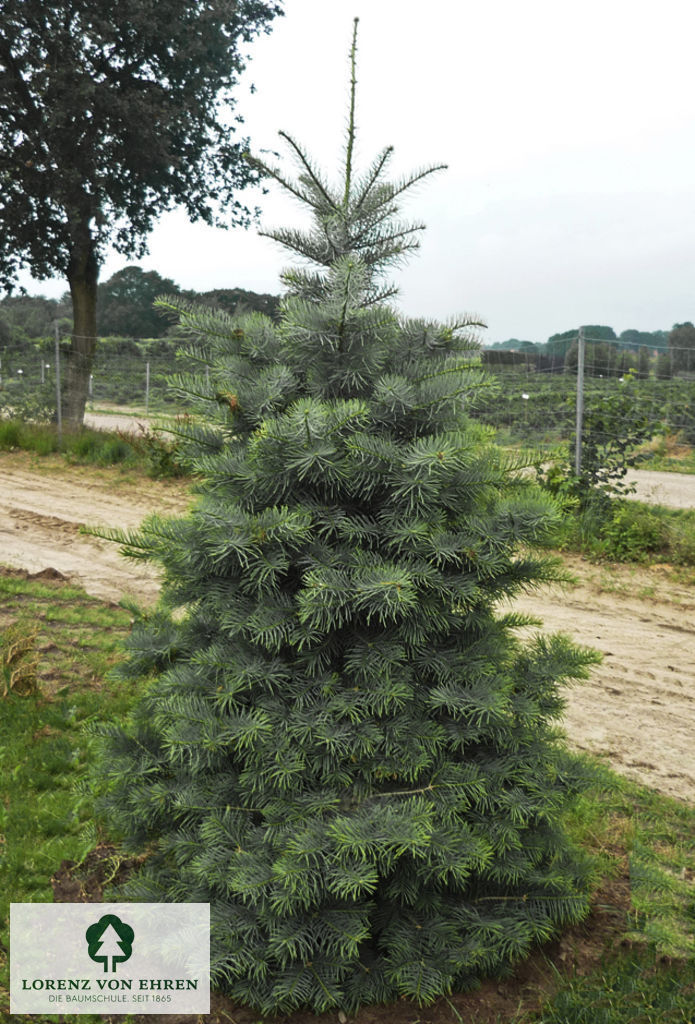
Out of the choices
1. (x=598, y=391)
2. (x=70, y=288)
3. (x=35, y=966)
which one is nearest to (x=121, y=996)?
(x=35, y=966)

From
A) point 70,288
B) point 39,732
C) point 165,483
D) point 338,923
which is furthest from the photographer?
point 70,288

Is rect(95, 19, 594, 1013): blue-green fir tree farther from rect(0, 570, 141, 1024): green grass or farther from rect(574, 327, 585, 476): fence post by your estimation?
rect(574, 327, 585, 476): fence post

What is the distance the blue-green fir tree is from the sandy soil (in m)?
1.22

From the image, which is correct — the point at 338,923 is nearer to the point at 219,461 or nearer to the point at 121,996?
the point at 121,996

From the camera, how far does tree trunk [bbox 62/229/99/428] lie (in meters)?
15.9

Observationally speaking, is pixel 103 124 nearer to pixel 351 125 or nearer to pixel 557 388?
pixel 557 388

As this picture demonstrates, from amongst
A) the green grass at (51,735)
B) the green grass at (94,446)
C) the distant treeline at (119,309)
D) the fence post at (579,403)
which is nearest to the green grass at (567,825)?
the green grass at (51,735)

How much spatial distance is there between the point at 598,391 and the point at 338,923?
348 inches

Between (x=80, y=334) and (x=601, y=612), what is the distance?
1368cm

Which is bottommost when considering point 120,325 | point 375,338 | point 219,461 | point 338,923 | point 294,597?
point 338,923

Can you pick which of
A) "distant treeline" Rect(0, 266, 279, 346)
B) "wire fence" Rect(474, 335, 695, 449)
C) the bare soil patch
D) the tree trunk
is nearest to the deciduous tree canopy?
the tree trunk

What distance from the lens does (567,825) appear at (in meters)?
3.53

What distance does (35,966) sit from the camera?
103 inches

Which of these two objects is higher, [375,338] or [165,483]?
[375,338]
